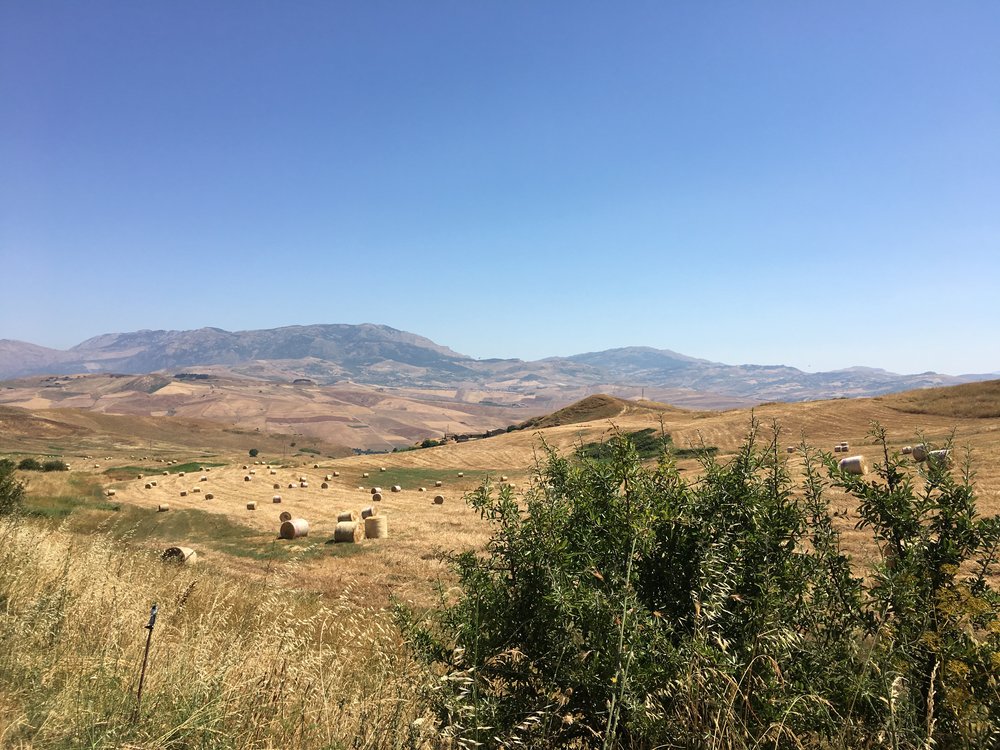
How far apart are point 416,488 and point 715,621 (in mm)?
46668

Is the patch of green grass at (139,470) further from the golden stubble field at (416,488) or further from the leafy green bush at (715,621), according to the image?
the leafy green bush at (715,621)

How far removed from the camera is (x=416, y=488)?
49312mm

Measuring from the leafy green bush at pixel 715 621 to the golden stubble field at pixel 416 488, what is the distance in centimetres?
54

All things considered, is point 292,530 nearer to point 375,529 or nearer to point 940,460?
point 375,529

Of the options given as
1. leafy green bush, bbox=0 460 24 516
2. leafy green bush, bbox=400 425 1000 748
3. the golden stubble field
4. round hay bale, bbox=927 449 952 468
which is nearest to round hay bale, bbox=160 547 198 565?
the golden stubble field

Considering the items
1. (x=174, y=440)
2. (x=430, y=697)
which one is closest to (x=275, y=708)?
(x=430, y=697)

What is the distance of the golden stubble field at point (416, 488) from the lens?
19172 millimetres

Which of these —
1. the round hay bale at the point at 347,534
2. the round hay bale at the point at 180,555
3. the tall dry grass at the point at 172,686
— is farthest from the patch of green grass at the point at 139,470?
the tall dry grass at the point at 172,686

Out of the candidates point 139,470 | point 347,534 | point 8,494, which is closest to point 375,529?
point 347,534

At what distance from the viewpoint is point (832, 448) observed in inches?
1823

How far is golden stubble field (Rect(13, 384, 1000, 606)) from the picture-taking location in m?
19.2

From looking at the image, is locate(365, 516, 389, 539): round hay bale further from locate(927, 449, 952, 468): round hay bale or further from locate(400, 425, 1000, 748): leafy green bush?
locate(927, 449, 952, 468): round hay bale

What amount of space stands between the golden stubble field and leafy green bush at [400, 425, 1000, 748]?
21.4 inches

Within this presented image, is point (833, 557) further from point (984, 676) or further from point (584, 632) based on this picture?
point (584, 632)
